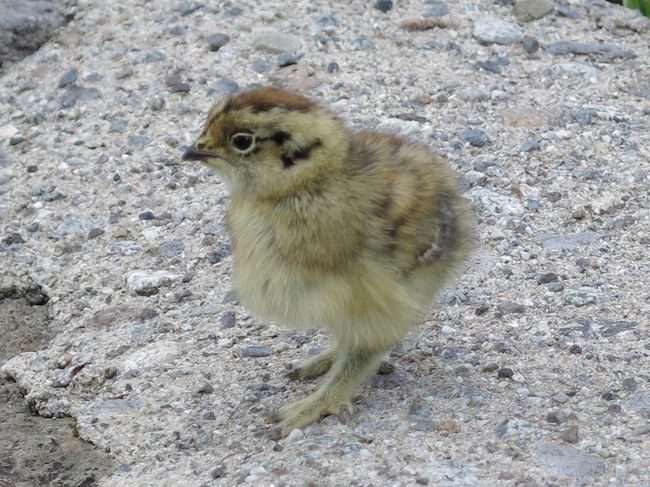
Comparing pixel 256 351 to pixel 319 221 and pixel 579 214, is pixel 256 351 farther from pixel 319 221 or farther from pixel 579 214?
pixel 579 214

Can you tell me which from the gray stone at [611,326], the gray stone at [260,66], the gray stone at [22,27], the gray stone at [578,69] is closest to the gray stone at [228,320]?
the gray stone at [611,326]

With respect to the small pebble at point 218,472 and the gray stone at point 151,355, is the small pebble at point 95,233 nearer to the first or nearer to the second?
the gray stone at point 151,355

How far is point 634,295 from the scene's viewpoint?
177 inches

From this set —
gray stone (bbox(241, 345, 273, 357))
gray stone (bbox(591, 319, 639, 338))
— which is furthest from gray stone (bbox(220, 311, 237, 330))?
gray stone (bbox(591, 319, 639, 338))

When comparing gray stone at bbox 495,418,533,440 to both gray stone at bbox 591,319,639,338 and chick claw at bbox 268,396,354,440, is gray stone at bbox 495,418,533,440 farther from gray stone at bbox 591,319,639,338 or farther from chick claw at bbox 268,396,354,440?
gray stone at bbox 591,319,639,338

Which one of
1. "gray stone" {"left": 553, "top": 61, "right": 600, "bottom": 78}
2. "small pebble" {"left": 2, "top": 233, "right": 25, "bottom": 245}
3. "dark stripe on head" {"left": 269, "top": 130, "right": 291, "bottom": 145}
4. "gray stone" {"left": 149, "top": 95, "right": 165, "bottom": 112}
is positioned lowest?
"small pebble" {"left": 2, "top": 233, "right": 25, "bottom": 245}

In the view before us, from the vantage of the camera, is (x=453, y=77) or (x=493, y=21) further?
(x=493, y=21)

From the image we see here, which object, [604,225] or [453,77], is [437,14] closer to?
[453,77]

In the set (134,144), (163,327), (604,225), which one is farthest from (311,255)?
(134,144)

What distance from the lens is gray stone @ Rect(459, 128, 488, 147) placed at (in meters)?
5.64

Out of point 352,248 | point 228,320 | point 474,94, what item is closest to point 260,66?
point 474,94

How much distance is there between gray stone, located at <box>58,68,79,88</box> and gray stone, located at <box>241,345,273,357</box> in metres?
2.58

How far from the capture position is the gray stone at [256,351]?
14.5 feet

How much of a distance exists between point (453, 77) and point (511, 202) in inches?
47.2
